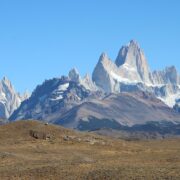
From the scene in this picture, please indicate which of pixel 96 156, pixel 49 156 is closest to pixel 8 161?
pixel 49 156

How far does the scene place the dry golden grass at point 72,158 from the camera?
6378 centimetres

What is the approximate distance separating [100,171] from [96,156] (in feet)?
96.7

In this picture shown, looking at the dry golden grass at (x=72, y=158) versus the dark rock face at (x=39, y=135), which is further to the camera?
the dark rock face at (x=39, y=135)

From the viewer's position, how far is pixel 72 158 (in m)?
87.8

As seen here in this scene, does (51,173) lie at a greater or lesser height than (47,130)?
lesser

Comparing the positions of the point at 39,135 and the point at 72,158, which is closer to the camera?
the point at 72,158

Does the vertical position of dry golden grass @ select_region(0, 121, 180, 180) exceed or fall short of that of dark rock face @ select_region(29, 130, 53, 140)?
it falls short

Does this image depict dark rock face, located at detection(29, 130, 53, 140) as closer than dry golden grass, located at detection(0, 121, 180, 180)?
No

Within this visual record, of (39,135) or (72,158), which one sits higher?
(39,135)

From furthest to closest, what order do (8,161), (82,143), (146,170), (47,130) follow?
(47,130), (82,143), (8,161), (146,170)

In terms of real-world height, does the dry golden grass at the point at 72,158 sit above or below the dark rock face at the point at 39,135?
below

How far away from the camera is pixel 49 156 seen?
9200 cm

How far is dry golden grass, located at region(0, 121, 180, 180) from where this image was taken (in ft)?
209

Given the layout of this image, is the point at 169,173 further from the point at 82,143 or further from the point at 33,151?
the point at 82,143
